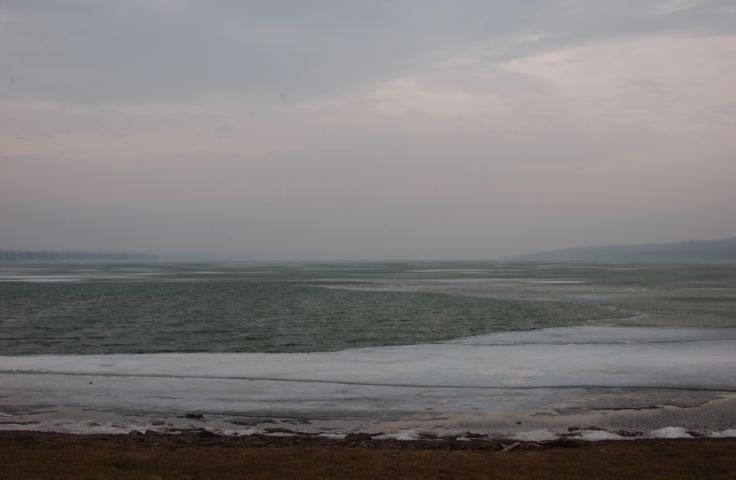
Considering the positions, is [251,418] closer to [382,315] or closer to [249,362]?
[249,362]

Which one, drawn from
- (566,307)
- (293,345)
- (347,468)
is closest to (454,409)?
(347,468)

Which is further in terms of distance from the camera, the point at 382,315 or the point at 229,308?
the point at 229,308

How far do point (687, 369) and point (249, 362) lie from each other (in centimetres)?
1275

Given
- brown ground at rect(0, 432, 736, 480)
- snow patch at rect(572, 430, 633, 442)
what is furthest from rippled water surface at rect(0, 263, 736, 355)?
snow patch at rect(572, 430, 633, 442)

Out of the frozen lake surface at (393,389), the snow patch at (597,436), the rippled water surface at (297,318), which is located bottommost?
the rippled water surface at (297,318)

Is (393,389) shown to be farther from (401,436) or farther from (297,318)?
(297,318)

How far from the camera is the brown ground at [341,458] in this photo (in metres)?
9.73

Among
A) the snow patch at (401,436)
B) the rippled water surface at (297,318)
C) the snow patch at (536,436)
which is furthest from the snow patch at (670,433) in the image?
the rippled water surface at (297,318)

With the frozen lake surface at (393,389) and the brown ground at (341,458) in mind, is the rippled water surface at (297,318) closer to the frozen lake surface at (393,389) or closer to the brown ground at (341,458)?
the frozen lake surface at (393,389)

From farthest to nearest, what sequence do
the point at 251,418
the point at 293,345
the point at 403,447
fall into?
1. the point at 293,345
2. the point at 251,418
3. the point at 403,447

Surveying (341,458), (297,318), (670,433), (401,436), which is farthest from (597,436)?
(297,318)

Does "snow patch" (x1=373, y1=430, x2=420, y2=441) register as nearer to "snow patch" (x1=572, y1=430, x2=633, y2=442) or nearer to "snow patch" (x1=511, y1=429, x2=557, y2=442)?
"snow patch" (x1=511, y1=429, x2=557, y2=442)

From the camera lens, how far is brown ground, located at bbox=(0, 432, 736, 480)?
31.9 ft

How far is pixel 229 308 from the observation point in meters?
45.0
